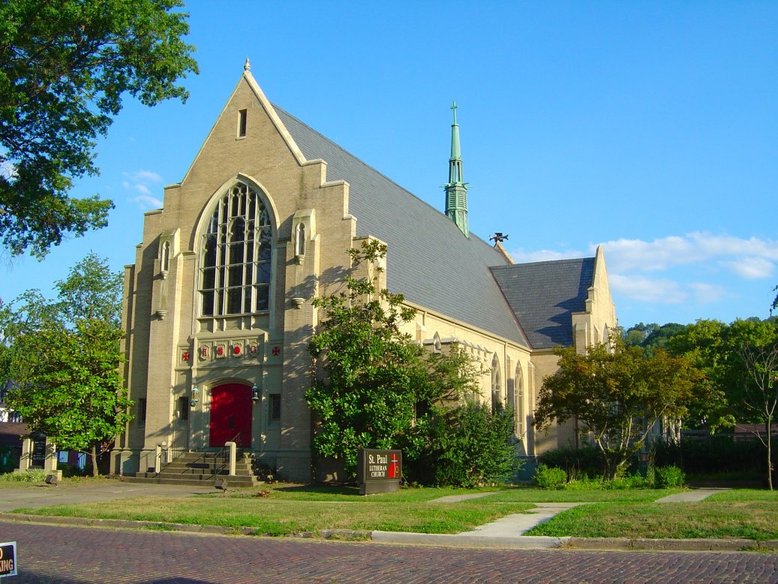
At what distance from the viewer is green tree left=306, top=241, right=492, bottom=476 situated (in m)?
26.4

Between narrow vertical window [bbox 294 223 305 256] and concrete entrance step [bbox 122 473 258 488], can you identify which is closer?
concrete entrance step [bbox 122 473 258 488]

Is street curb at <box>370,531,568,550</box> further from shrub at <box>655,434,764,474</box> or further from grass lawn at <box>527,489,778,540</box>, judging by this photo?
shrub at <box>655,434,764,474</box>

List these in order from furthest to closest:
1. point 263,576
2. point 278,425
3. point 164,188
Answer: point 164,188
point 278,425
point 263,576

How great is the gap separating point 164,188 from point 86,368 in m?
8.12

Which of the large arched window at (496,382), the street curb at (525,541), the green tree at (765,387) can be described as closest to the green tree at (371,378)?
the green tree at (765,387)

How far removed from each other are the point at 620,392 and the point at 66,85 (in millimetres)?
20104

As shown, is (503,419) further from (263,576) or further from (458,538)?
(263,576)

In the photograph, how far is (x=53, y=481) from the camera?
27.9m

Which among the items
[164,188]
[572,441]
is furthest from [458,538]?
[572,441]

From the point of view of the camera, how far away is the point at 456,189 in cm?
5494

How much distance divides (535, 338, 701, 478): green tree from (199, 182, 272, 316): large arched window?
1170 centimetres

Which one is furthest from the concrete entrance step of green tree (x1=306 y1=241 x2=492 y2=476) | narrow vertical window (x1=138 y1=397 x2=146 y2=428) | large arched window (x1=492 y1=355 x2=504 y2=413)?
large arched window (x1=492 y1=355 x2=504 y2=413)

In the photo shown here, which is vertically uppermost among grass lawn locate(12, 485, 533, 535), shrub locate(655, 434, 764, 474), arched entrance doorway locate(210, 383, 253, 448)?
arched entrance doorway locate(210, 383, 253, 448)

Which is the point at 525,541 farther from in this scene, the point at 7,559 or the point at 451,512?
the point at 7,559
